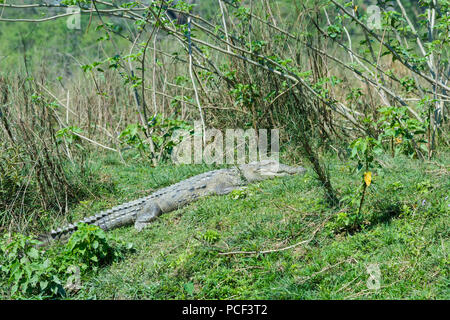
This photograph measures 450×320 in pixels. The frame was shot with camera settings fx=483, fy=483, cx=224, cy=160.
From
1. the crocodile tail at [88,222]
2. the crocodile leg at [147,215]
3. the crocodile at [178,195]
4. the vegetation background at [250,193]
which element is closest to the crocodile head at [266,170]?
the crocodile at [178,195]

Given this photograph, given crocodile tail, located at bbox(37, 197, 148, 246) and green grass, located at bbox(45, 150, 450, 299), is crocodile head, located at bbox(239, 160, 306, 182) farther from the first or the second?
crocodile tail, located at bbox(37, 197, 148, 246)

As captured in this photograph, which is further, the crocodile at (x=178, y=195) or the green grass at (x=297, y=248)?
the crocodile at (x=178, y=195)

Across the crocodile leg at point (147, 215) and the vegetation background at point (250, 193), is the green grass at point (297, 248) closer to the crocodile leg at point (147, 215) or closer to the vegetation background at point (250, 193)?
the vegetation background at point (250, 193)

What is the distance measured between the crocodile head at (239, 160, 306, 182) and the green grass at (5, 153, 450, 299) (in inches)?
21.3

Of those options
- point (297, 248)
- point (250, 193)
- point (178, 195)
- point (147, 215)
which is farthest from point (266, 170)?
point (297, 248)

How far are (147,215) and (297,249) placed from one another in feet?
6.58

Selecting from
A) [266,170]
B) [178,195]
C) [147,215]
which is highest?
[266,170]

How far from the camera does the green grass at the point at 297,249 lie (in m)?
3.34

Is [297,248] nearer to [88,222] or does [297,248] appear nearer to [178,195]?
[178,195]

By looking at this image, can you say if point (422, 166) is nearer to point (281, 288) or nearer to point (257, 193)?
point (257, 193)

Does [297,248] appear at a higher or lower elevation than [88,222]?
higher

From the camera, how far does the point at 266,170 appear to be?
19.5ft

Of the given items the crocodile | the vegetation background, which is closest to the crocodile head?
the crocodile
